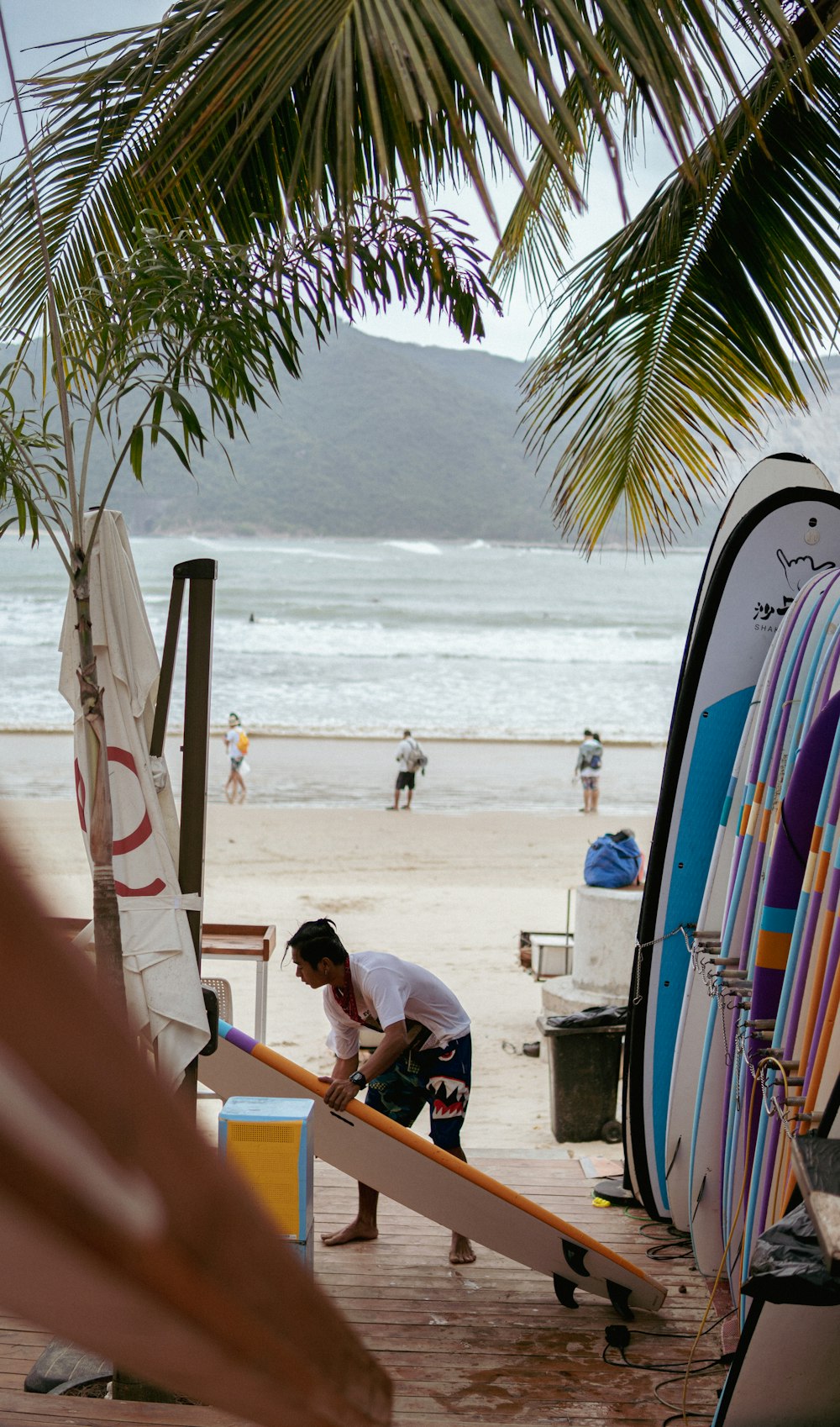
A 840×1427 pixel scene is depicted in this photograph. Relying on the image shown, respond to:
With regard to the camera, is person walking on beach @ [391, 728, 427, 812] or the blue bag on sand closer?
the blue bag on sand

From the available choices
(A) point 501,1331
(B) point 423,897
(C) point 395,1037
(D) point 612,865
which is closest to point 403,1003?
(C) point 395,1037

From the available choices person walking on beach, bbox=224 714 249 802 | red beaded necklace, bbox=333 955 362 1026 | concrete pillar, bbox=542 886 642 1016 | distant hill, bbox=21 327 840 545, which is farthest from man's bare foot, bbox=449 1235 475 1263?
distant hill, bbox=21 327 840 545

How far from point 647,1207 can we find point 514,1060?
9.33 feet

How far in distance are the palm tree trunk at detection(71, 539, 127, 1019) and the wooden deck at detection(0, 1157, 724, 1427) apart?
41.1 inches

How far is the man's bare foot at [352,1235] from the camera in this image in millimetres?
4586

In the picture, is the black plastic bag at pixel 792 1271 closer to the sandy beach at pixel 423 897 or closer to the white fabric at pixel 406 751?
the sandy beach at pixel 423 897

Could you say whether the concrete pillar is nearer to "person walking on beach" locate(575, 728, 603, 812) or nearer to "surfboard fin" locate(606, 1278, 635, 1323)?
"surfboard fin" locate(606, 1278, 635, 1323)

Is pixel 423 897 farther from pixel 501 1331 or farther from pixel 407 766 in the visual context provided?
pixel 501 1331

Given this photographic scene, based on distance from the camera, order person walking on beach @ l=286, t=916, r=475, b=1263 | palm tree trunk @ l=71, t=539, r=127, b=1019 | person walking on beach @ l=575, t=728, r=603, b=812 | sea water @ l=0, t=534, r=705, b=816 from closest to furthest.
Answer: palm tree trunk @ l=71, t=539, r=127, b=1019
person walking on beach @ l=286, t=916, r=475, b=1263
person walking on beach @ l=575, t=728, r=603, b=812
sea water @ l=0, t=534, r=705, b=816

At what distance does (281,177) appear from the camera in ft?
11.0

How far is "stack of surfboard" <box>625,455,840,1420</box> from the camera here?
331 centimetres

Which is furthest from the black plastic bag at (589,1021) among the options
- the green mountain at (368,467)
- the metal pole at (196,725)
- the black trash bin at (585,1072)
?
the green mountain at (368,467)

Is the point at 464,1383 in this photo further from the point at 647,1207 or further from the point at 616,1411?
the point at 647,1207

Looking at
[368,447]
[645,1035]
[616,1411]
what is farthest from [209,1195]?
[368,447]
